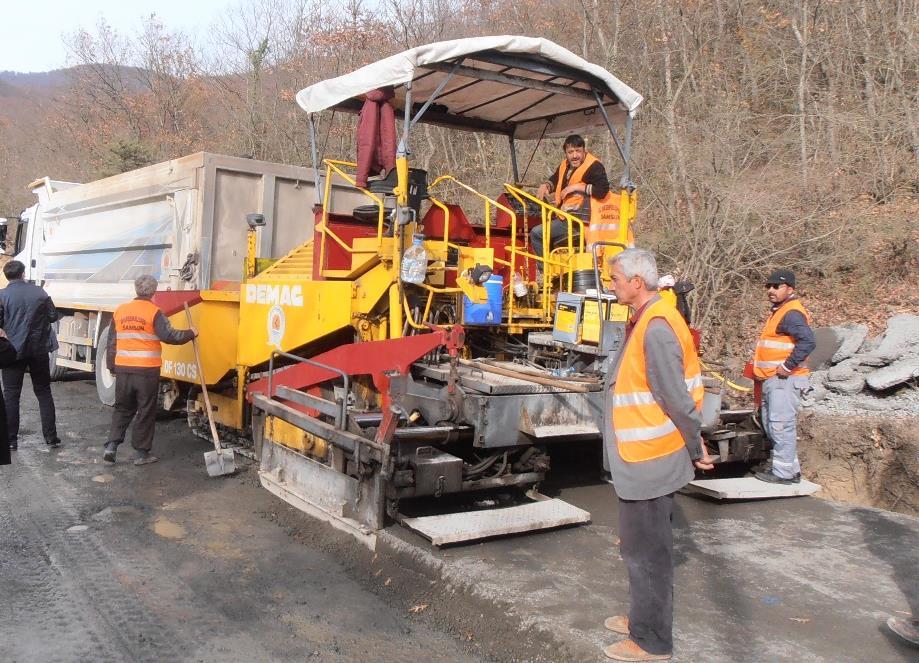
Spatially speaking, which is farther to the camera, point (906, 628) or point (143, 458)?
point (143, 458)

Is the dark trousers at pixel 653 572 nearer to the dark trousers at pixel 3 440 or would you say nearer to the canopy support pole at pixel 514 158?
the dark trousers at pixel 3 440

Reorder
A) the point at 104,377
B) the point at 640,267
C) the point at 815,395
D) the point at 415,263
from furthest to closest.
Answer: the point at 104,377, the point at 815,395, the point at 415,263, the point at 640,267

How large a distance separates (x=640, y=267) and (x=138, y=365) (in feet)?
16.2

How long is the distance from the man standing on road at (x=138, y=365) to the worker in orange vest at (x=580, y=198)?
3.28 m

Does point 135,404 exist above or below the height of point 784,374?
below

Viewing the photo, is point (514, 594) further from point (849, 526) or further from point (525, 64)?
point (525, 64)

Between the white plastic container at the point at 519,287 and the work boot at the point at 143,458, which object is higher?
the white plastic container at the point at 519,287

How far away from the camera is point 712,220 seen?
10344 millimetres

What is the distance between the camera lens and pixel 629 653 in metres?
3.16

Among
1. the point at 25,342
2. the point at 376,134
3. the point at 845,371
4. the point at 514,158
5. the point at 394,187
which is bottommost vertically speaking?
the point at 25,342

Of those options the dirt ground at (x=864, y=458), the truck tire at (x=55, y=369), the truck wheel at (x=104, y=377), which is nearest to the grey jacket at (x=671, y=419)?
the dirt ground at (x=864, y=458)

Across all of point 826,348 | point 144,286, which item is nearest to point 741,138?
point 826,348

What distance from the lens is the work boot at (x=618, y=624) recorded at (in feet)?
11.1

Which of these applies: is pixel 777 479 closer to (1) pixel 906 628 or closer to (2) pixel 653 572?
(1) pixel 906 628
